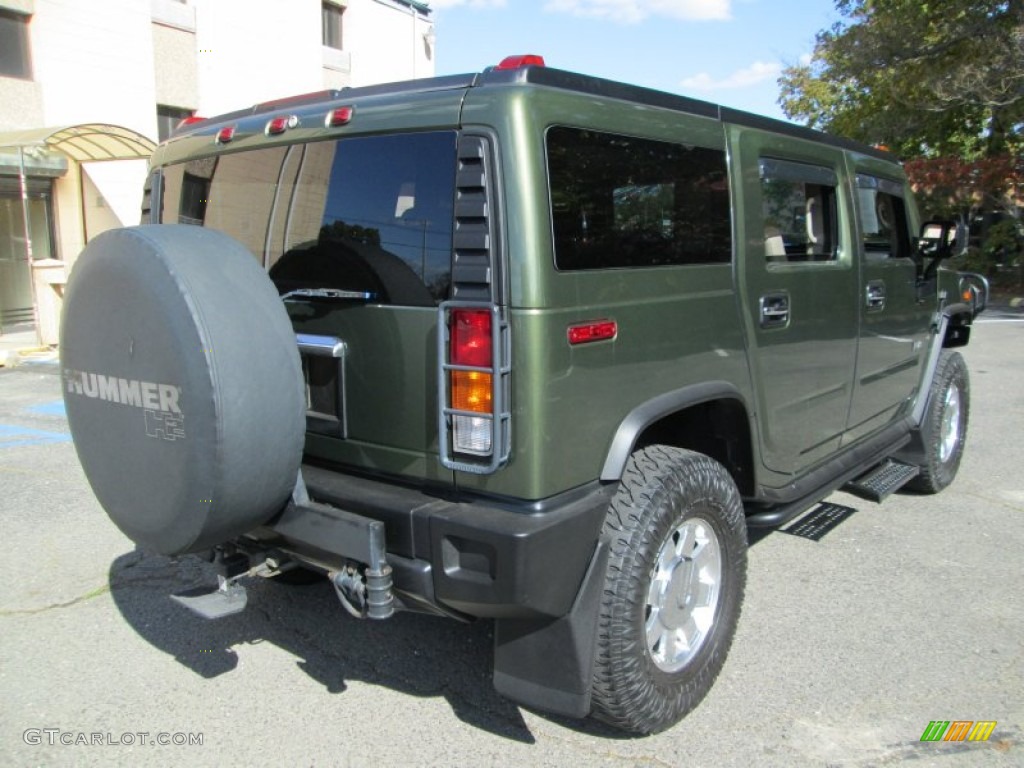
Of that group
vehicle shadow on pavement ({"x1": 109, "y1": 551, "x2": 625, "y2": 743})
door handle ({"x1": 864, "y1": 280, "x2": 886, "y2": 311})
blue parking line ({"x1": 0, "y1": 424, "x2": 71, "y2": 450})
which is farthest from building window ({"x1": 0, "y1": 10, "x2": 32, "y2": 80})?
door handle ({"x1": 864, "y1": 280, "x2": 886, "y2": 311})

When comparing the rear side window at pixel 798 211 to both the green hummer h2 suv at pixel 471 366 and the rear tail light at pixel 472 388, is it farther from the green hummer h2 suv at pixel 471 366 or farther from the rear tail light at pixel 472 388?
the rear tail light at pixel 472 388

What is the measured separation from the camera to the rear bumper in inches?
89.1

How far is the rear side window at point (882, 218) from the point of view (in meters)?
4.19

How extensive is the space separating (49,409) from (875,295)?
7.44 meters

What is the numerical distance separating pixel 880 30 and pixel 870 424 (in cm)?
1602

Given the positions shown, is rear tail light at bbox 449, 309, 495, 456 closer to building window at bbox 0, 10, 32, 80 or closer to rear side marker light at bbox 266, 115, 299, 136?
rear side marker light at bbox 266, 115, 299, 136

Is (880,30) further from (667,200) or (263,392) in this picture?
(263,392)

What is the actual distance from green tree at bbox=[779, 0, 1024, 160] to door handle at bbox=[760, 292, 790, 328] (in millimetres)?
15057

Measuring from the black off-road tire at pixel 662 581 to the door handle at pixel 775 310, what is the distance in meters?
0.65

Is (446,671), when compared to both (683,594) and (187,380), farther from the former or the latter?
(187,380)

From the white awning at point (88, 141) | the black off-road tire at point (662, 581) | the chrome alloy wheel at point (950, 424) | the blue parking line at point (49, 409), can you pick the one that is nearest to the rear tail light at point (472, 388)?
the black off-road tire at point (662, 581)

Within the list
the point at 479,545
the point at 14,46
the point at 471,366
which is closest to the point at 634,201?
the point at 471,366

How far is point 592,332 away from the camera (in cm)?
243

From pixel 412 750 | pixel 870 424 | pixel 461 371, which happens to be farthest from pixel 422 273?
pixel 870 424
